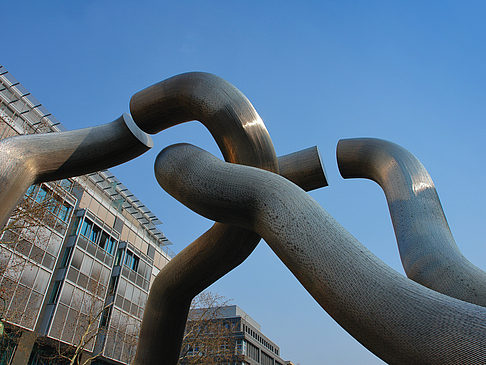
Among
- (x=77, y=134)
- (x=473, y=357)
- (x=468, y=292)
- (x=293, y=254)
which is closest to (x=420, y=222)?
(x=468, y=292)

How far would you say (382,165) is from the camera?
3.83m

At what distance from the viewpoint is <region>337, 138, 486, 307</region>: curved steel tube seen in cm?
271

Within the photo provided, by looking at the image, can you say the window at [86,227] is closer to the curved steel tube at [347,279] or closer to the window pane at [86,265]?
the window pane at [86,265]

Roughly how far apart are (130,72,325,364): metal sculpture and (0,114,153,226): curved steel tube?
0.76 feet

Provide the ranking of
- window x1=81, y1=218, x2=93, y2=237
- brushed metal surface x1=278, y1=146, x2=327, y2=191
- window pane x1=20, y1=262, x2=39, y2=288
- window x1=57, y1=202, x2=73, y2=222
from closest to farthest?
brushed metal surface x1=278, y1=146, x2=327, y2=191
window pane x1=20, y1=262, x2=39, y2=288
window x1=57, y1=202, x2=73, y2=222
window x1=81, y1=218, x2=93, y2=237

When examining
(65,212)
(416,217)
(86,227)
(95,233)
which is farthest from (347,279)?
(95,233)

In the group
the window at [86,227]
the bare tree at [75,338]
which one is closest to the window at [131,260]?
the window at [86,227]

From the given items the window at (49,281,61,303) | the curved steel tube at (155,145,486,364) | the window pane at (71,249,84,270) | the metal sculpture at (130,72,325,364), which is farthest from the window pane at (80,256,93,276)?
the curved steel tube at (155,145,486,364)

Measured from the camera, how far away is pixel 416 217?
127 inches

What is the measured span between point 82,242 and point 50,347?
639 cm

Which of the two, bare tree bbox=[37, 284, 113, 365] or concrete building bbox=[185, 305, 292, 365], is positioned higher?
concrete building bbox=[185, 305, 292, 365]

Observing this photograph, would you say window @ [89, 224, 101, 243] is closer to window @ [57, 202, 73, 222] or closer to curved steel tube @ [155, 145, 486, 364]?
window @ [57, 202, 73, 222]

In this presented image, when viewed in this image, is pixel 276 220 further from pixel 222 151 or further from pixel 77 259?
pixel 77 259

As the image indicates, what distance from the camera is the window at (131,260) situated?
31153 millimetres
